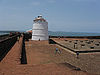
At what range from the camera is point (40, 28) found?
28422mm

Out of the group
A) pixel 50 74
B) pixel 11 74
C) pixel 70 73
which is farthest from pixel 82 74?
pixel 11 74

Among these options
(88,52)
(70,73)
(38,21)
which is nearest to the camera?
(70,73)

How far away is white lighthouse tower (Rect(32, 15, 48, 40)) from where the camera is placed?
1114 inches

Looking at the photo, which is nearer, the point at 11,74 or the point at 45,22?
the point at 11,74

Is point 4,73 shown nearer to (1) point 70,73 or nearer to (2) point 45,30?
(1) point 70,73

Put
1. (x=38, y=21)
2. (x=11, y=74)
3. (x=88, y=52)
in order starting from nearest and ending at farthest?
1. (x=11, y=74)
2. (x=88, y=52)
3. (x=38, y=21)

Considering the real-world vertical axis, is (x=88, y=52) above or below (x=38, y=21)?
→ below

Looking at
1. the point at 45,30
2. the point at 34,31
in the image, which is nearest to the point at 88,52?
the point at 45,30

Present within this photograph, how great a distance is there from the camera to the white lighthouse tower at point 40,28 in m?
28.3

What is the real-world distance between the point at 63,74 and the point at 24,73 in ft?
6.11

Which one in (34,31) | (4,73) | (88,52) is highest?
(34,31)

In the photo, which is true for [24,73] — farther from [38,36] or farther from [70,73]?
[38,36]

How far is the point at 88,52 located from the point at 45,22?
1544 centimetres

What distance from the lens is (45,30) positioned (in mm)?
28672
